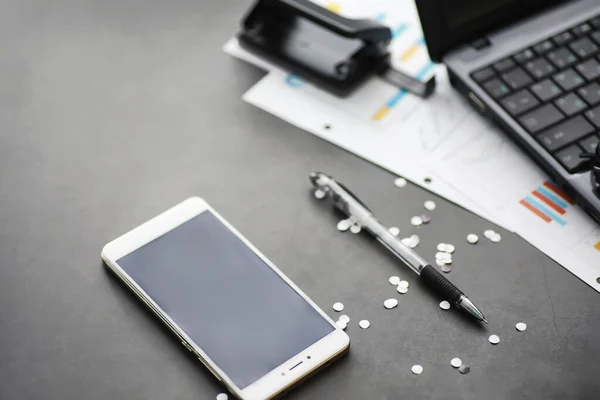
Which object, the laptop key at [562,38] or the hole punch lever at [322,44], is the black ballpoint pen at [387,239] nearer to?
the hole punch lever at [322,44]

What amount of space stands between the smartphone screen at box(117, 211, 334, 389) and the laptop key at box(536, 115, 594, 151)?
0.33m

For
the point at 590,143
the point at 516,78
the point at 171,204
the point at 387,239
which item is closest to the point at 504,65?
the point at 516,78

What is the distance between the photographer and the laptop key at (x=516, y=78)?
104 cm

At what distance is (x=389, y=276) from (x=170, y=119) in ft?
1.20

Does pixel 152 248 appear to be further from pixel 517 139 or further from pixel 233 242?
pixel 517 139

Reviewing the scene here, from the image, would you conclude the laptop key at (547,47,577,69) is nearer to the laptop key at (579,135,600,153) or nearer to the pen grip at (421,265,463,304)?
the laptop key at (579,135,600,153)

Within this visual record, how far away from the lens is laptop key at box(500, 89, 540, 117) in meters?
1.02

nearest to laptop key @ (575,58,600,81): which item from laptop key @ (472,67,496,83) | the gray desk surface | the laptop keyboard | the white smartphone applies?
the laptop keyboard

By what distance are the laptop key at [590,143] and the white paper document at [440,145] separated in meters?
0.06

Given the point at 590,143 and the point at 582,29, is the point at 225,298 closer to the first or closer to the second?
the point at 590,143

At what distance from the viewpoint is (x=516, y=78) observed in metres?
1.05

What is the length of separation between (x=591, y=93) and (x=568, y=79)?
0.03 m

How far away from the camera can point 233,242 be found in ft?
3.12

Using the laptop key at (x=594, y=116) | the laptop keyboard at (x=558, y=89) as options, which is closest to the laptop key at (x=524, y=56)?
the laptop keyboard at (x=558, y=89)
